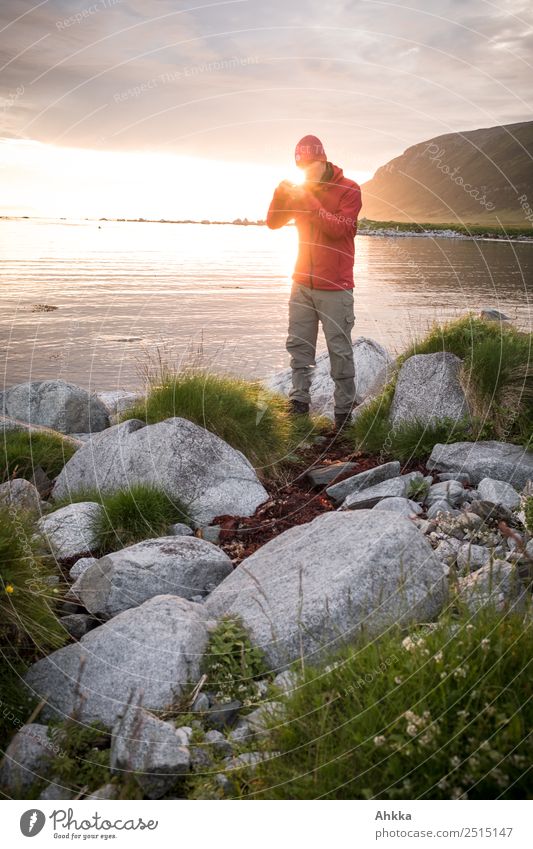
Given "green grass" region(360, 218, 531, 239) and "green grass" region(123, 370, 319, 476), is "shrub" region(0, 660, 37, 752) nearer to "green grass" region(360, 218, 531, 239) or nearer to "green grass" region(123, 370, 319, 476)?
"green grass" region(123, 370, 319, 476)

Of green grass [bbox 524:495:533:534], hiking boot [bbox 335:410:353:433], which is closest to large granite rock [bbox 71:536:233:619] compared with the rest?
green grass [bbox 524:495:533:534]

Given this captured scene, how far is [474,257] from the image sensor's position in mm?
61062

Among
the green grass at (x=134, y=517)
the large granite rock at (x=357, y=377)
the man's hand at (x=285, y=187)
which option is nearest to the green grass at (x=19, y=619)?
the green grass at (x=134, y=517)

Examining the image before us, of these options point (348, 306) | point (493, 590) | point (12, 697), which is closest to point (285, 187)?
point (348, 306)

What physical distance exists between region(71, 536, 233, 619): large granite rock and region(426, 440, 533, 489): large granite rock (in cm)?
279

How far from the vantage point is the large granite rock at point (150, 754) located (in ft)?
11.5

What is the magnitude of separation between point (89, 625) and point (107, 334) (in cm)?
2010

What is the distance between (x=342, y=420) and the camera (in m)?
10.2

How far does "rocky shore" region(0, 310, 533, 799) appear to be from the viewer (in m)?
3.69

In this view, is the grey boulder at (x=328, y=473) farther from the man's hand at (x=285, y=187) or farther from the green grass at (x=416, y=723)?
the green grass at (x=416, y=723)

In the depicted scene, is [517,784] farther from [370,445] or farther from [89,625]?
[370,445]

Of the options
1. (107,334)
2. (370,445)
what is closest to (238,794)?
(370,445)

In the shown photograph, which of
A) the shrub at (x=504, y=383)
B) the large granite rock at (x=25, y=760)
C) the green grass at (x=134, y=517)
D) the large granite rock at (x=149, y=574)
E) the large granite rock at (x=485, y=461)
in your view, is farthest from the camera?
the shrub at (x=504, y=383)

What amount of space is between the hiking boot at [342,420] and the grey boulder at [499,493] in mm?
3545
